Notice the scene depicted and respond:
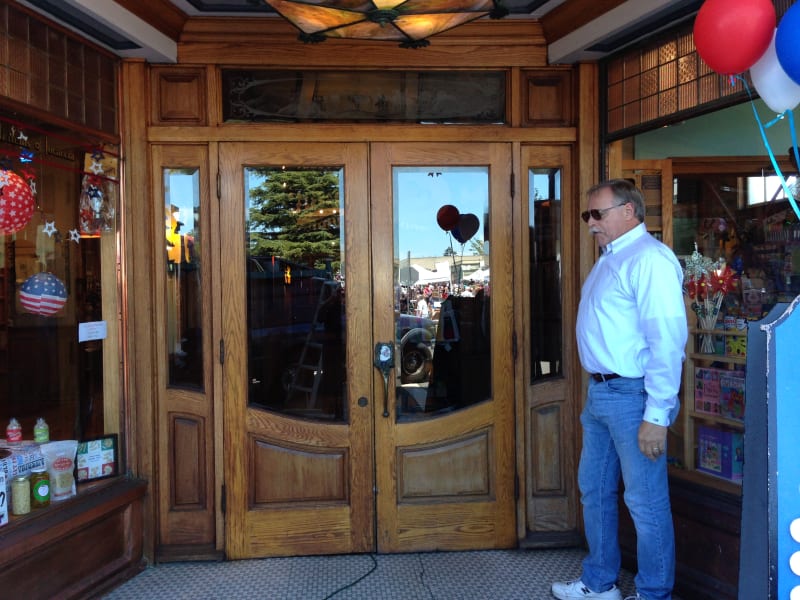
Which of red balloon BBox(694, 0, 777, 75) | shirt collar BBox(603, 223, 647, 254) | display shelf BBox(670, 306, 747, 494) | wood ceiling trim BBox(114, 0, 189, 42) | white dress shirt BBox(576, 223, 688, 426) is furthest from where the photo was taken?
display shelf BBox(670, 306, 747, 494)

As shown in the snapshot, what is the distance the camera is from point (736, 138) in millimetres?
3441

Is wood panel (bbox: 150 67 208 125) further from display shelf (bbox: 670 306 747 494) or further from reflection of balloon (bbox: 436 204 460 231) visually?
display shelf (bbox: 670 306 747 494)

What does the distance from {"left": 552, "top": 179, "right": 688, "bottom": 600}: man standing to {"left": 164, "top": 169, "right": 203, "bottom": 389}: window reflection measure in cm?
189

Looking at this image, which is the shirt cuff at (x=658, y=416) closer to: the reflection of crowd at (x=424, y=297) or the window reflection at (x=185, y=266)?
the reflection of crowd at (x=424, y=297)

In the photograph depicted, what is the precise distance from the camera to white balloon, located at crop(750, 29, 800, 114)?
6.51ft

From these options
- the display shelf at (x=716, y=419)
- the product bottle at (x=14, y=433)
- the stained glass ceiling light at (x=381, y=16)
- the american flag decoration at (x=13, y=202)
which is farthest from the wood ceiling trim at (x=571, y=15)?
the product bottle at (x=14, y=433)

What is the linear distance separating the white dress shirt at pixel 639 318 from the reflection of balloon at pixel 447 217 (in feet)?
2.91

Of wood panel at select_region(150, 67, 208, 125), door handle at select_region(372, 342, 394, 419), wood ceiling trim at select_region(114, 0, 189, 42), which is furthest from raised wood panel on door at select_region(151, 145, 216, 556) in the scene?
door handle at select_region(372, 342, 394, 419)

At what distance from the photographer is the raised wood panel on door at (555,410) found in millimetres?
3430

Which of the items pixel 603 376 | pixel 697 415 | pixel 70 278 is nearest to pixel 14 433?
pixel 70 278

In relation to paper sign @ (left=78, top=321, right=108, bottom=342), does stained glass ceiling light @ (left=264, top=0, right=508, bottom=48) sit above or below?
above

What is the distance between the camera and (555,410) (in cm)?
346

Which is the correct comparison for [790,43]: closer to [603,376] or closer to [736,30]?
[736,30]

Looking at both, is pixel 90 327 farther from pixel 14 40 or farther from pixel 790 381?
pixel 790 381
